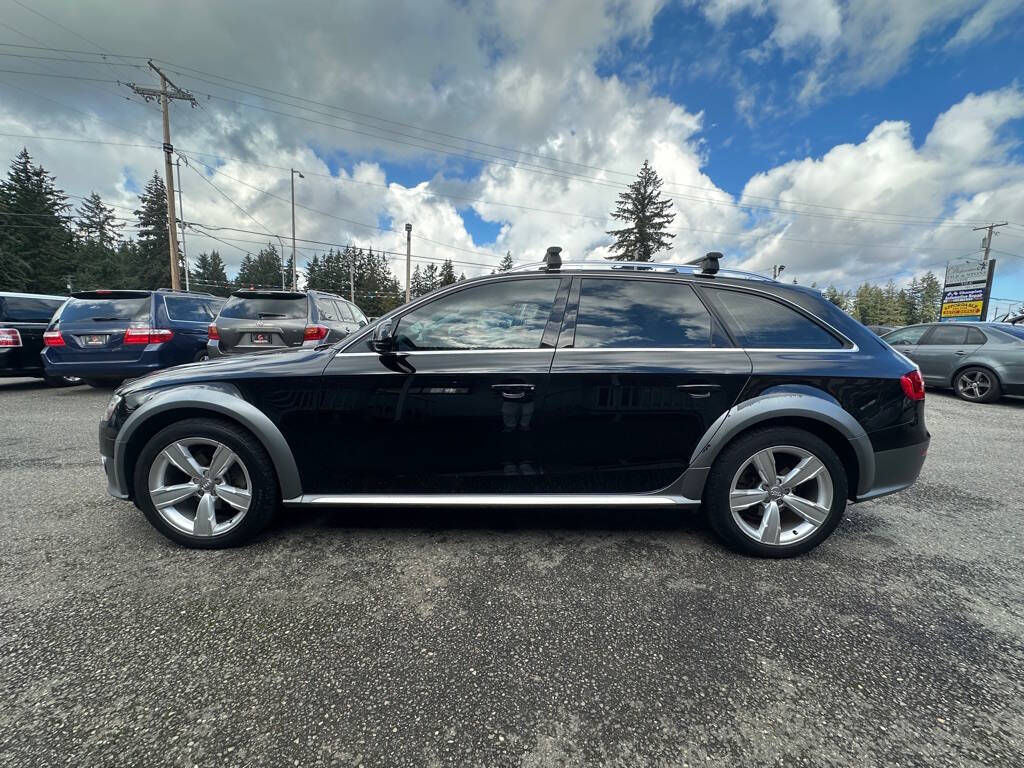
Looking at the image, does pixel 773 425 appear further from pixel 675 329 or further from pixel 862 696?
pixel 862 696

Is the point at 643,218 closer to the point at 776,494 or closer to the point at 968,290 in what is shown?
the point at 968,290

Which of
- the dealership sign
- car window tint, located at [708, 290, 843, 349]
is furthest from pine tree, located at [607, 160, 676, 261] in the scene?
car window tint, located at [708, 290, 843, 349]

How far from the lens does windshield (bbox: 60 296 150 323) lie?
6449 millimetres

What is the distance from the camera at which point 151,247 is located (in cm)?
5491

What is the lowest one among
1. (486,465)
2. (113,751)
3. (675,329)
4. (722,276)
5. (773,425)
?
(113,751)

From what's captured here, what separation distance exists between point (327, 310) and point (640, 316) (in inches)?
227

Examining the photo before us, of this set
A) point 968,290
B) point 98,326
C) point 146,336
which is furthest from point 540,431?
point 968,290

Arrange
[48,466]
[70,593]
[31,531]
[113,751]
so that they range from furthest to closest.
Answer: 1. [48,466]
2. [31,531]
3. [70,593]
4. [113,751]

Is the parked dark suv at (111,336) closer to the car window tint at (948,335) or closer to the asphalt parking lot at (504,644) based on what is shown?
the asphalt parking lot at (504,644)

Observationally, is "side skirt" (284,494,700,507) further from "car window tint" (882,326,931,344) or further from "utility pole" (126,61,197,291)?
"utility pole" (126,61,197,291)

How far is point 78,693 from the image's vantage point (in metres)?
1.54

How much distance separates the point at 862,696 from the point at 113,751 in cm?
254

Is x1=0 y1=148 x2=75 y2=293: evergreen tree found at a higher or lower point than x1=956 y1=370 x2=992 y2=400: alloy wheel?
higher

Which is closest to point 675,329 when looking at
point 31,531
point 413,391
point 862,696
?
point 413,391
